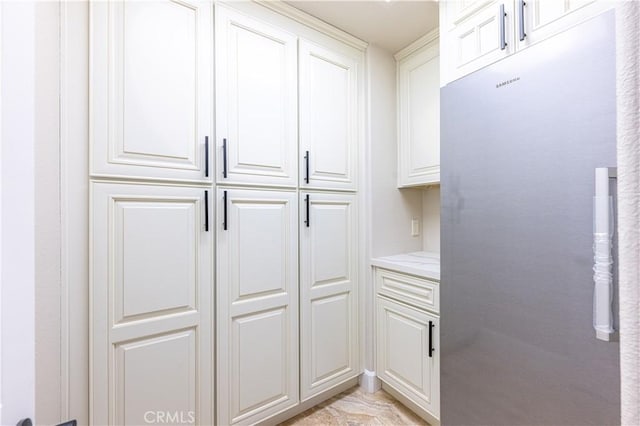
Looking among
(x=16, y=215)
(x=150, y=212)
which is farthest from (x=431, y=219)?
(x=16, y=215)

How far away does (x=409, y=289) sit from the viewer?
1633 mm

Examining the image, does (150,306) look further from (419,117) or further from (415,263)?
(419,117)

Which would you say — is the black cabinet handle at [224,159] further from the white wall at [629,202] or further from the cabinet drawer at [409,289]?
the white wall at [629,202]

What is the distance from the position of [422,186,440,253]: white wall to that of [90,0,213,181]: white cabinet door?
1.57 m

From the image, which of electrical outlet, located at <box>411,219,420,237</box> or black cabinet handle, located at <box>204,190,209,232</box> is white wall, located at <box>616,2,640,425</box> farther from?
electrical outlet, located at <box>411,219,420,237</box>

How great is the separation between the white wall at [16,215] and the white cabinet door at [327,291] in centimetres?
127

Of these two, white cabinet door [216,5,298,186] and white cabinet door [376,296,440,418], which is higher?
white cabinet door [216,5,298,186]

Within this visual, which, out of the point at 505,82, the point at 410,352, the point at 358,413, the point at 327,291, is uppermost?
the point at 505,82

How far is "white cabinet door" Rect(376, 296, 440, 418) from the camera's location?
149 centimetres

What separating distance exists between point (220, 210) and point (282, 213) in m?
0.34

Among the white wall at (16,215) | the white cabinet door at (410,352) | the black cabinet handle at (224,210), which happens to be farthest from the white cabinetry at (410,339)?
the white wall at (16,215)

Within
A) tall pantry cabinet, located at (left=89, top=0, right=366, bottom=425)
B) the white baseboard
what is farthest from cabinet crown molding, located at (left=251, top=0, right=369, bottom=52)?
the white baseboard

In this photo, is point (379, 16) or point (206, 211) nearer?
point (206, 211)

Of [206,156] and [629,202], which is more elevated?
[206,156]
